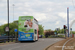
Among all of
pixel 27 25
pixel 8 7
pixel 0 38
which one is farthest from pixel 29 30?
pixel 8 7

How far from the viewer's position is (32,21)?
2783cm

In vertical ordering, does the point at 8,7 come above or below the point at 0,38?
above

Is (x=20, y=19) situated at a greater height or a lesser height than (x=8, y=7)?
lesser

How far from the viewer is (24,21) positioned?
27.9 metres

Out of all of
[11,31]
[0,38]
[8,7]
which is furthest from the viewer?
[11,31]

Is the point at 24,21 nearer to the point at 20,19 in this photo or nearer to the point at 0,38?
the point at 20,19

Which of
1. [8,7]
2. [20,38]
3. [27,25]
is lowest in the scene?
[20,38]

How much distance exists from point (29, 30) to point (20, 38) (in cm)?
Result: 203

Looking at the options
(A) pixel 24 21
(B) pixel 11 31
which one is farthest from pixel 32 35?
(B) pixel 11 31

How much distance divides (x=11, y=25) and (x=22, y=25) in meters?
54.9

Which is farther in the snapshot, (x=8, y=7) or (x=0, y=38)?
(x=8, y=7)

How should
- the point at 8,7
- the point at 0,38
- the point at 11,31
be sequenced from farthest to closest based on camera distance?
the point at 11,31
the point at 8,7
the point at 0,38

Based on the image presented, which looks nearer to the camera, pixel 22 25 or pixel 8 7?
pixel 22 25

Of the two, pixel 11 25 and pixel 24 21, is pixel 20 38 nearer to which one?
pixel 24 21
